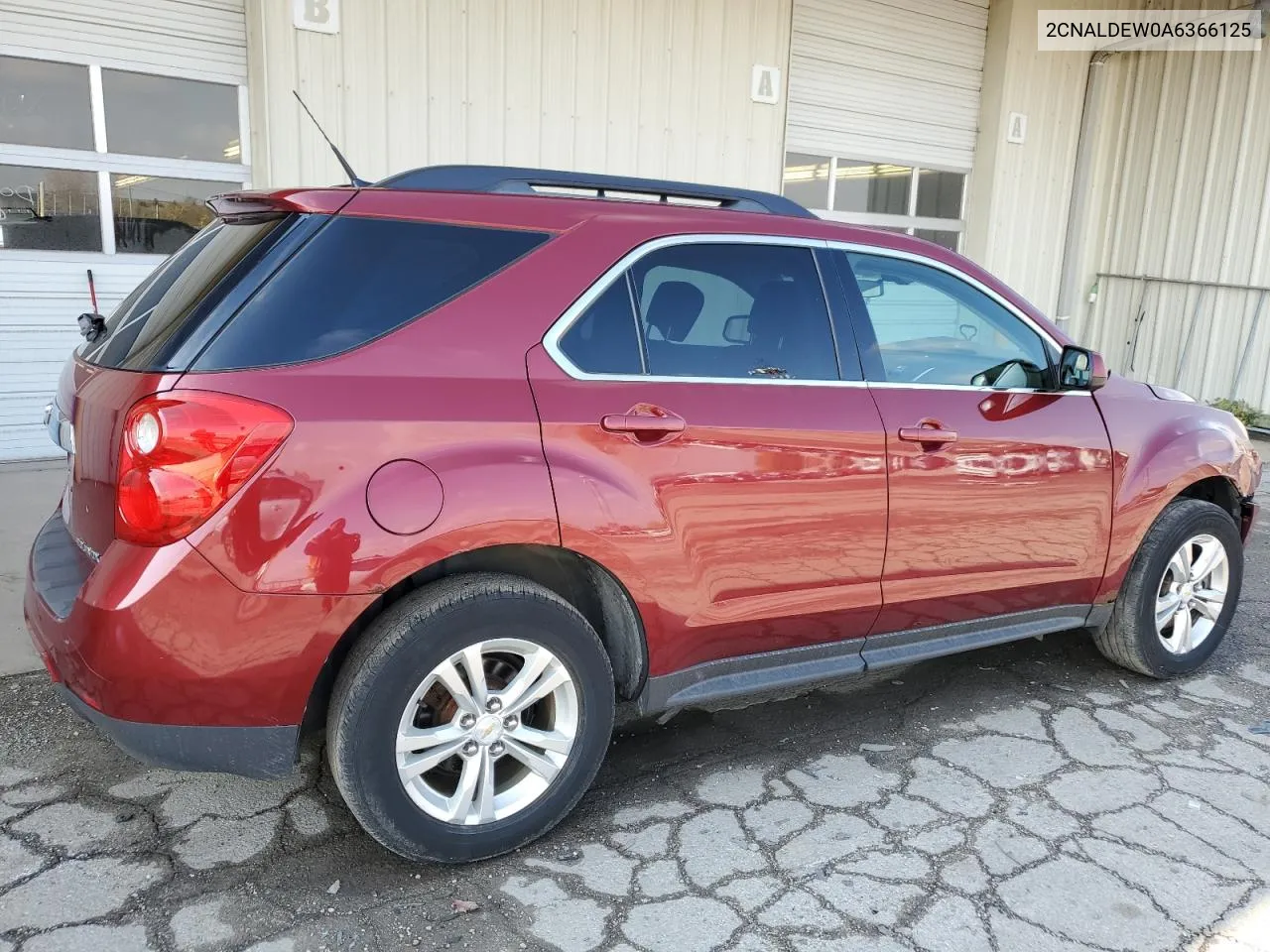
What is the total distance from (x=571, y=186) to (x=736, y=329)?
0.64 m

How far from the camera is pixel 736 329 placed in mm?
2977

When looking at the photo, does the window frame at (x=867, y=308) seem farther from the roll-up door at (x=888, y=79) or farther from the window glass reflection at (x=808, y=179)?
the roll-up door at (x=888, y=79)

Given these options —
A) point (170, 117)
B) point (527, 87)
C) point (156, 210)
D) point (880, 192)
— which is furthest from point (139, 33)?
point (880, 192)

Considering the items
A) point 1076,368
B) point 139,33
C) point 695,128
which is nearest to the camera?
point 1076,368

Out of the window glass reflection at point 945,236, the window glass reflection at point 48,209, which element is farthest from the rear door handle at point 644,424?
the window glass reflection at point 945,236

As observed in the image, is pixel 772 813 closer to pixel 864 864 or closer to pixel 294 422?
pixel 864 864

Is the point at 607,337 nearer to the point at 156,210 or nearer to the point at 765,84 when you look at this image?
the point at 156,210

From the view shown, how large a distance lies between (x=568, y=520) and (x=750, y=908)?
3.55 ft

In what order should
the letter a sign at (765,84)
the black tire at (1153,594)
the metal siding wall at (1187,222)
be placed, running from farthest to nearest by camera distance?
1. the metal siding wall at (1187,222)
2. the letter a sign at (765,84)
3. the black tire at (1153,594)

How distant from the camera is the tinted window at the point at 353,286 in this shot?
7.60 ft

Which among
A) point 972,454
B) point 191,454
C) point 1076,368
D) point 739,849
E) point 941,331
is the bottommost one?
point 739,849

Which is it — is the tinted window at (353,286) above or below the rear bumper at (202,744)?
above

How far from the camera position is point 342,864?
2.61 meters

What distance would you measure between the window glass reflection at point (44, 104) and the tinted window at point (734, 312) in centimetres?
512
